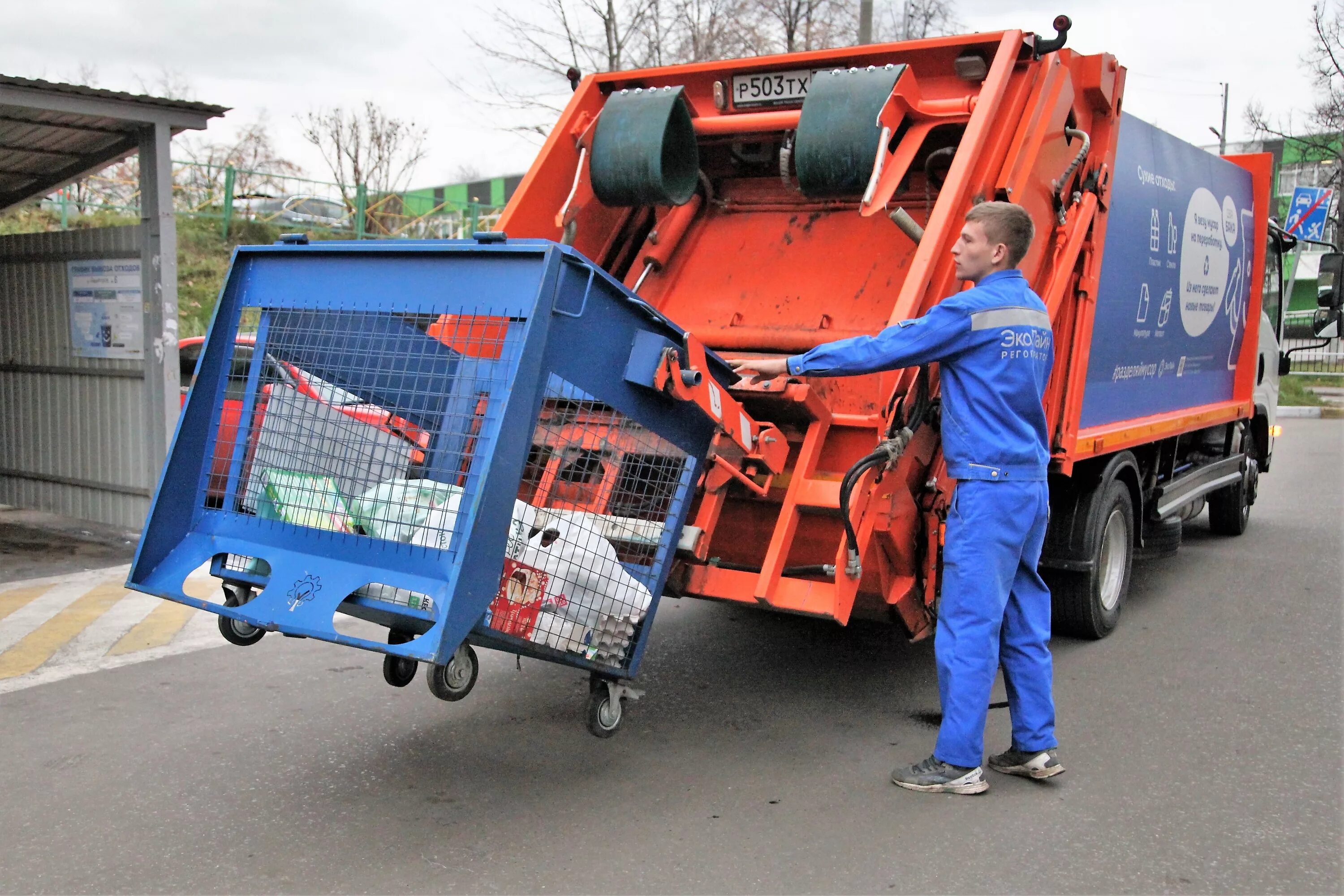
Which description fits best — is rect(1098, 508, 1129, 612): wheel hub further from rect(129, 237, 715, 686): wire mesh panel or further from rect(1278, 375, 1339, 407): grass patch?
rect(1278, 375, 1339, 407): grass patch

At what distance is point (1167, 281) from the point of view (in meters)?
Result: 5.95

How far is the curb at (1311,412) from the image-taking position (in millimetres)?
20156

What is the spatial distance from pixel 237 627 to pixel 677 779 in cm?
149

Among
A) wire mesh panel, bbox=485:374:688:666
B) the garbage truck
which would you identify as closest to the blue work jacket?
the garbage truck

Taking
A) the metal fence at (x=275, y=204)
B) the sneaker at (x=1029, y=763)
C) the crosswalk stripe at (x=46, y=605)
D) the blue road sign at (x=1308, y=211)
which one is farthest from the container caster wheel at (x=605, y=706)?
the metal fence at (x=275, y=204)

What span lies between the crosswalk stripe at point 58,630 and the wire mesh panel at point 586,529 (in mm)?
2411

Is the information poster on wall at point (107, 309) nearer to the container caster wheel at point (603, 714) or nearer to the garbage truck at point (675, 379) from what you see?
the garbage truck at point (675, 379)

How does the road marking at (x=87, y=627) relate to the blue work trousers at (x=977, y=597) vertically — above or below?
below

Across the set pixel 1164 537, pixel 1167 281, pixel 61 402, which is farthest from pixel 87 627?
pixel 1164 537

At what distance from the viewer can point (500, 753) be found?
3.96m

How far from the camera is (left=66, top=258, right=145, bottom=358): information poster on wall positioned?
725 centimetres

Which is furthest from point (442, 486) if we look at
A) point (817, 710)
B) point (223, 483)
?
point (817, 710)

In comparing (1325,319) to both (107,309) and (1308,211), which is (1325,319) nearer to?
(1308,211)

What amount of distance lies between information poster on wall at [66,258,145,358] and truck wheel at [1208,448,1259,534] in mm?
7337
